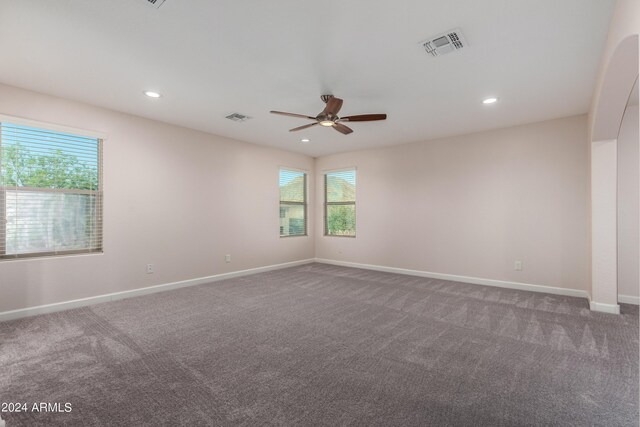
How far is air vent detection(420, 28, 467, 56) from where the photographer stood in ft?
7.47

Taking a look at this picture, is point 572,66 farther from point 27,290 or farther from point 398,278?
point 27,290

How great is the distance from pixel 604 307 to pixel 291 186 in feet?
17.6

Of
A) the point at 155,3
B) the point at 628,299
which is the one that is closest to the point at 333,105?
the point at 155,3

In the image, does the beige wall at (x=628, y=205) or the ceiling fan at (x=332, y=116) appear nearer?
the ceiling fan at (x=332, y=116)

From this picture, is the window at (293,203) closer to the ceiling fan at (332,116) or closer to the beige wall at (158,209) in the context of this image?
the beige wall at (158,209)

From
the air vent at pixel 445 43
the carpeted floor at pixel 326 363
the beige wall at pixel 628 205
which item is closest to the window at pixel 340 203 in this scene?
the carpeted floor at pixel 326 363

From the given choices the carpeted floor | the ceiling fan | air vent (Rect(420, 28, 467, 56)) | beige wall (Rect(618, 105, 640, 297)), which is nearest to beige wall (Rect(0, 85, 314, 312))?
the carpeted floor

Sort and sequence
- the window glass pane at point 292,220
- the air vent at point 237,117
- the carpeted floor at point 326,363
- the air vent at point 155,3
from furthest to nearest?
the window glass pane at point 292,220 < the air vent at point 237,117 < the air vent at point 155,3 < the carpeted floor at point 326,363

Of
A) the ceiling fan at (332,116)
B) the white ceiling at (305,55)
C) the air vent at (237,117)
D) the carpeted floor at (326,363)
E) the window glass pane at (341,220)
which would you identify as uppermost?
the air vent at (237,117)

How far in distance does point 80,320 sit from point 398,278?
178 inches

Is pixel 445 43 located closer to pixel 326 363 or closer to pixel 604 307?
pixel 326 363

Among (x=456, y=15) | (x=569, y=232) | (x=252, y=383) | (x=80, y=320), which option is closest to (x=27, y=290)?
(x=80, y=320)

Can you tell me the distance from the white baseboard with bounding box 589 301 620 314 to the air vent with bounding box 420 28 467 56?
3.40 m

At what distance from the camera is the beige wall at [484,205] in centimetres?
416
